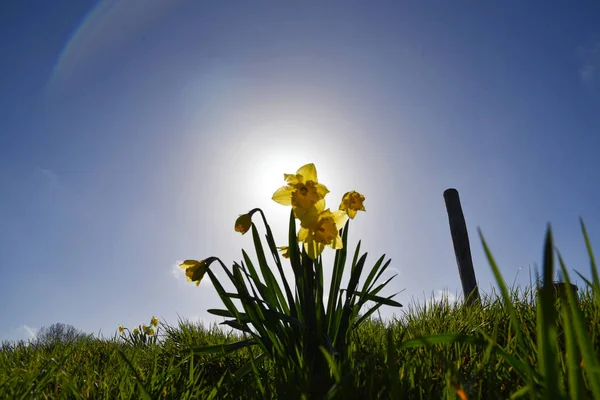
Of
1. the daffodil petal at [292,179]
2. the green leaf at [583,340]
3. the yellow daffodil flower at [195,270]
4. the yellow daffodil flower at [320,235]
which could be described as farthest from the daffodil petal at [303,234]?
the green leaf at [583,340]

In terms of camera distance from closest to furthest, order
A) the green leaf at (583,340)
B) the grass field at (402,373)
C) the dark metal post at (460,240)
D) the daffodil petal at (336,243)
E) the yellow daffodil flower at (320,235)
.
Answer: the green leaf at (583,340) → the grass field at (402,373) → the yellow daffodil flower at (320,235) → the daffodil petal at (336,243) → the dark metal post at (460,240)

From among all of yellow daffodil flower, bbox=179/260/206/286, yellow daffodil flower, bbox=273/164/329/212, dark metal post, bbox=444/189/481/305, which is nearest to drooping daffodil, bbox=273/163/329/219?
yellow daffodil flower, bbox=273/164/329/212

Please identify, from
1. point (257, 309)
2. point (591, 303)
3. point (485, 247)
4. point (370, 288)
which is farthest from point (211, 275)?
point (591, 303)

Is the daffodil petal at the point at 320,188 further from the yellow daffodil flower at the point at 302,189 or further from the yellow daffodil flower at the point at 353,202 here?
the yellow daffodil flower at the point at 353,202

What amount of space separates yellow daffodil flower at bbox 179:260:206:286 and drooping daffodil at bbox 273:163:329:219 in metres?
0.48

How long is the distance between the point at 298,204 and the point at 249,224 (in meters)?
0.28

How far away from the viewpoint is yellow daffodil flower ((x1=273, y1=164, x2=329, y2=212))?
174cm

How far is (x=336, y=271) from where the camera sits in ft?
6.21

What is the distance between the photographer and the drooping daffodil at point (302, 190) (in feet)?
5.72

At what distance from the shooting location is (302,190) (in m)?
1.75

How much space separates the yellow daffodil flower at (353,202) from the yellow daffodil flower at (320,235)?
9 cm

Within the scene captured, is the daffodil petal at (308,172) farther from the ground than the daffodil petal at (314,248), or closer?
farther from the ground

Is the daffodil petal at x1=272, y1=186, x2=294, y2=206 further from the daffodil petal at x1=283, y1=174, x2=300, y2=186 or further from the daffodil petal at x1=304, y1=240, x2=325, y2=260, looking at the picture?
the daffodil petal at x1=304, y1=240, x2=325, y2=260

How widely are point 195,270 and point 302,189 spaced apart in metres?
0.63
